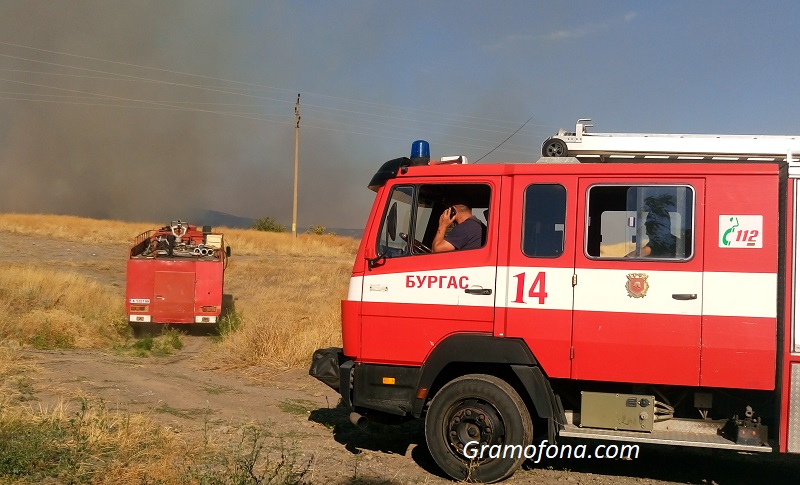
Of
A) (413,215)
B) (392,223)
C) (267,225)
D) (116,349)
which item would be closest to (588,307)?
(413,215)

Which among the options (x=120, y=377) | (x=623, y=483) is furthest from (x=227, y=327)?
(x=623, y=483)

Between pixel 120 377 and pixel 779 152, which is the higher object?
pixel 779 152

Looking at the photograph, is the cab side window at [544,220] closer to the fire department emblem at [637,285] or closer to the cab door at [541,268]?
the cab door at [541,268]

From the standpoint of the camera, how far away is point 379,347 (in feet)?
20.0

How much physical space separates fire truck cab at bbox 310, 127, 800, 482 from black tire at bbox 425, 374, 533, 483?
12 millimetres

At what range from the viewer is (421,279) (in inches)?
238

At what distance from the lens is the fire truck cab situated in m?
5.34

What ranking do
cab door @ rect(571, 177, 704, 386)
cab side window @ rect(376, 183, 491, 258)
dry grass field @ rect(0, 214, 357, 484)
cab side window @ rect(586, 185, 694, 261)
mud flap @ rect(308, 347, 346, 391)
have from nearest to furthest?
dry grass field @ rect(0, 214, 357, 484) < cab door @ rect(571, 177, 704, 386) < cab side window @ rect(586, 185, 694, 261) < cab side window @ rect(376, 183, 491, 258) < mud flap @ rect(308, 347, 346, 391)

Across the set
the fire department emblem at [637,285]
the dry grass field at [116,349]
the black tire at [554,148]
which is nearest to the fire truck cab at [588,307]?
the fire department emblem at [637,285]

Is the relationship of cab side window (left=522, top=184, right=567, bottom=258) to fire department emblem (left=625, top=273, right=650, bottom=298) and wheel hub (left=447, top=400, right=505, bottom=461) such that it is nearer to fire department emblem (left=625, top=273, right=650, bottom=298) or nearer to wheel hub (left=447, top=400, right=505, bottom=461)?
fire department emblem (left=625, top=273, right=650, bottom=298)

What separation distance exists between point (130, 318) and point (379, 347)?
32.8 ft

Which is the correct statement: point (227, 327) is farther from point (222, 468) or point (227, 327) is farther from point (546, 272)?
point (546, 272)

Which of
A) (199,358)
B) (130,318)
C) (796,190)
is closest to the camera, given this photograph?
→ (796,190)

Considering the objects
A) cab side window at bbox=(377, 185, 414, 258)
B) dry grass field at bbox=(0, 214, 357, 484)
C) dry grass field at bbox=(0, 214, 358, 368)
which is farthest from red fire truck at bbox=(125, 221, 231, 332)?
cab side window at bbox=(377, 185, 414, 258)
